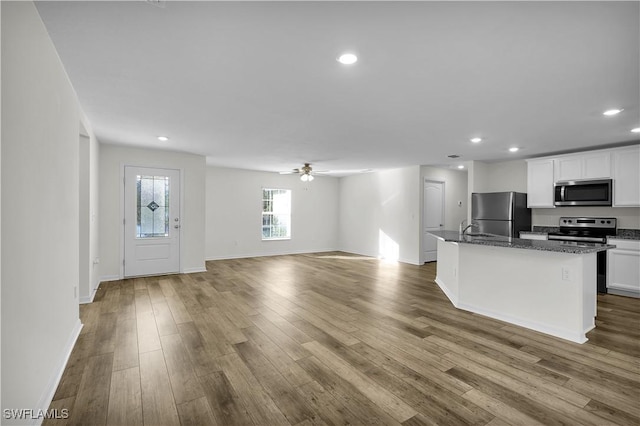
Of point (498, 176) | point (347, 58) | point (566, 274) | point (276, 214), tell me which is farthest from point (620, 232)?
point (276, 214)

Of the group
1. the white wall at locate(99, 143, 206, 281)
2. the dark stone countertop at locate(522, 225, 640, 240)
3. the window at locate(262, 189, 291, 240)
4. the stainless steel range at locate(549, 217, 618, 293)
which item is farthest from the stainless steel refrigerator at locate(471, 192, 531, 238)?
the white wall at locate(99, 143, 206, 281)

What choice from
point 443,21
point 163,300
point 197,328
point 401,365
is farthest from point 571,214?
point 163,300

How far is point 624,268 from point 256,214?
749 cm

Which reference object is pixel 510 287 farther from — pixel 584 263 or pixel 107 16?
pixel 107 16

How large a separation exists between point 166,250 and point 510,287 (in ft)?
18.8

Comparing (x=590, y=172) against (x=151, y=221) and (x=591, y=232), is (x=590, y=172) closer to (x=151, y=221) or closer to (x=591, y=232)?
(x=591, y=232)

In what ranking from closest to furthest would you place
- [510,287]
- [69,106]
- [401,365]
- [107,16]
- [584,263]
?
[107,16]
[401,365]
[69,106]
[584,263]
[510,287]

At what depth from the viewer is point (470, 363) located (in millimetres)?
2584

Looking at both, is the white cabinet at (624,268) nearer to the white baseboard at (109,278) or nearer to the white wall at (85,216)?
the white wall at (85,216)

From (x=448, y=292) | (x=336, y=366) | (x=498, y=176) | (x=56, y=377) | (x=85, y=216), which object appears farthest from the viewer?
(x=498, y=176)

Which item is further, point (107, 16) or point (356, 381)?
point (356, 381)

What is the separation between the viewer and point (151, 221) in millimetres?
5871

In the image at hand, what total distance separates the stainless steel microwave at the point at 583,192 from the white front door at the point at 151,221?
23.3ft

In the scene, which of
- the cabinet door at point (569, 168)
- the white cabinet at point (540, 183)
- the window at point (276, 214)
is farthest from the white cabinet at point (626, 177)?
the window at point (276, 214)
